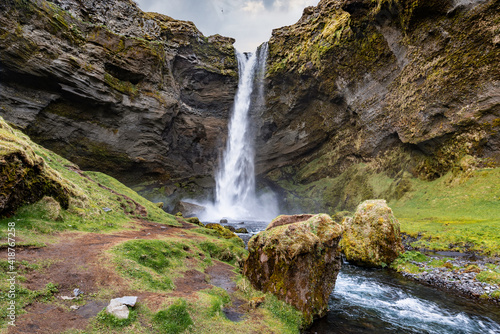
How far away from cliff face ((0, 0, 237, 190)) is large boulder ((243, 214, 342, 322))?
151 feet

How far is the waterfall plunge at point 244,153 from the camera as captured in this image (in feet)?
211

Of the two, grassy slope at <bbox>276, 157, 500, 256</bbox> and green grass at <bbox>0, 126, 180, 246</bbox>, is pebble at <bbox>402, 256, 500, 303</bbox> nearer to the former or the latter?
grassy slope at <bbox>276, 157, 500, 256</bbox>

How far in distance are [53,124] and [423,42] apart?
6507cm

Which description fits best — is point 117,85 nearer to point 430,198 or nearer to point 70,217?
point 70,217

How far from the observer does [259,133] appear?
66.1 meters

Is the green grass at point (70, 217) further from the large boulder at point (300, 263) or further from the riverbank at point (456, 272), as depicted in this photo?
the riverbank at point (456, 272)

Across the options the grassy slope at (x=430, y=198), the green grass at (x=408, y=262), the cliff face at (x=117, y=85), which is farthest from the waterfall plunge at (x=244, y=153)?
the green grass at (x=408, y=262)

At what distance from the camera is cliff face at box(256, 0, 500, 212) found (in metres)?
34.1

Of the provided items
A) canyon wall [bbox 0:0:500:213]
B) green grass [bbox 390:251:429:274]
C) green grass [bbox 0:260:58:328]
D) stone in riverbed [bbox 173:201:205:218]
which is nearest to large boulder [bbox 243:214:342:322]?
green grass [bbox 0:260:58:328]

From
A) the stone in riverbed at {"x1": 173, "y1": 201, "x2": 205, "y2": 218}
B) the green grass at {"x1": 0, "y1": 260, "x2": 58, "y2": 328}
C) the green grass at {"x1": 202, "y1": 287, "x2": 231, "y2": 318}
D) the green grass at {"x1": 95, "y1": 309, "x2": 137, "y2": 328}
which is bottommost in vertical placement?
the green grass at {"x1": 202, "y1": 287, "x2": 231, "y2": 318}

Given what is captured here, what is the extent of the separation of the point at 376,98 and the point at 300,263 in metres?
49.4

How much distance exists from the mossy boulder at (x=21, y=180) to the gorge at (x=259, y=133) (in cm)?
10

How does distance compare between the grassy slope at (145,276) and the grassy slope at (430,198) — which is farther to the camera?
the grassy slope at (430,198)

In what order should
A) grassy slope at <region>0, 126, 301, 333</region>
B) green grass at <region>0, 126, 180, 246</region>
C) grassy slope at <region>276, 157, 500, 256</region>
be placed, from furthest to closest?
grassy slope at <region>276, 157, 500, 256</region>
green grass at <region>0, 126, 180, 246</region>
grassy slope at <region>0, 126, 301, 333</region>
